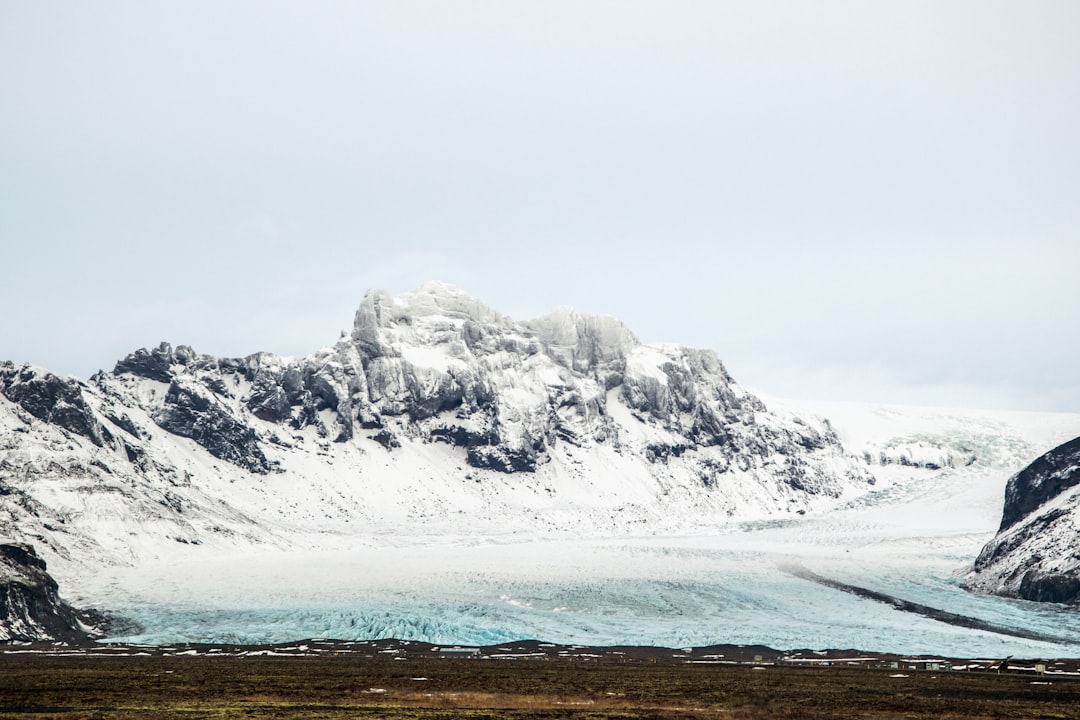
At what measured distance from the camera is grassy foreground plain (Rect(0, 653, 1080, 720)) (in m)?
52.5

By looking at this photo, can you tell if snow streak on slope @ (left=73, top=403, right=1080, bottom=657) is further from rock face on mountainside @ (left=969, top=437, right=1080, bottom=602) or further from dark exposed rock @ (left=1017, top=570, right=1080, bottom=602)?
rock face on mountainside @ (left=969, top=437, right=1080, bottom=602)

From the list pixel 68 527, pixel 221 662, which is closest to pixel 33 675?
pixel 221 662

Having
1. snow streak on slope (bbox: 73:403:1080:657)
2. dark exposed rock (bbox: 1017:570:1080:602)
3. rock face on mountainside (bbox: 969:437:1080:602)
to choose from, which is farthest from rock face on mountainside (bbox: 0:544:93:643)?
rock face on mountainside (bbox: 969:437:1080:602)

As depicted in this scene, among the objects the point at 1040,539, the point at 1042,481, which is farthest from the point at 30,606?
the point at 1042,481

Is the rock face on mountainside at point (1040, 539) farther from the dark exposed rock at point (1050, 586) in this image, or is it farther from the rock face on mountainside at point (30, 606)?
the rock face on mountainside at point (30, 606)

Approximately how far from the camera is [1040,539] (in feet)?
455

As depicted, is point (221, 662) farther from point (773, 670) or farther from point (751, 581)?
point (751, 581)

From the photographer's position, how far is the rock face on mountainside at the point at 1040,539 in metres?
130

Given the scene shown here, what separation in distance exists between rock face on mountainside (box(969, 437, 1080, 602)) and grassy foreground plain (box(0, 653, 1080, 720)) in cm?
5964

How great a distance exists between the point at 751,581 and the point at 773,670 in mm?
69214

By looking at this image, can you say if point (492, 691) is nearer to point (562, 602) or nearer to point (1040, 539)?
point (562, 602)

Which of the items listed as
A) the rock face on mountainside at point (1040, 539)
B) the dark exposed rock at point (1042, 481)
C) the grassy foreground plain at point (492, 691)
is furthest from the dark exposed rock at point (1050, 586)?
the grassy foreground plain at point (492, 691)

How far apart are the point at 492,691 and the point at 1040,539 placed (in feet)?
340

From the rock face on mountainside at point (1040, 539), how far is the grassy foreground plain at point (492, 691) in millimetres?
59637
